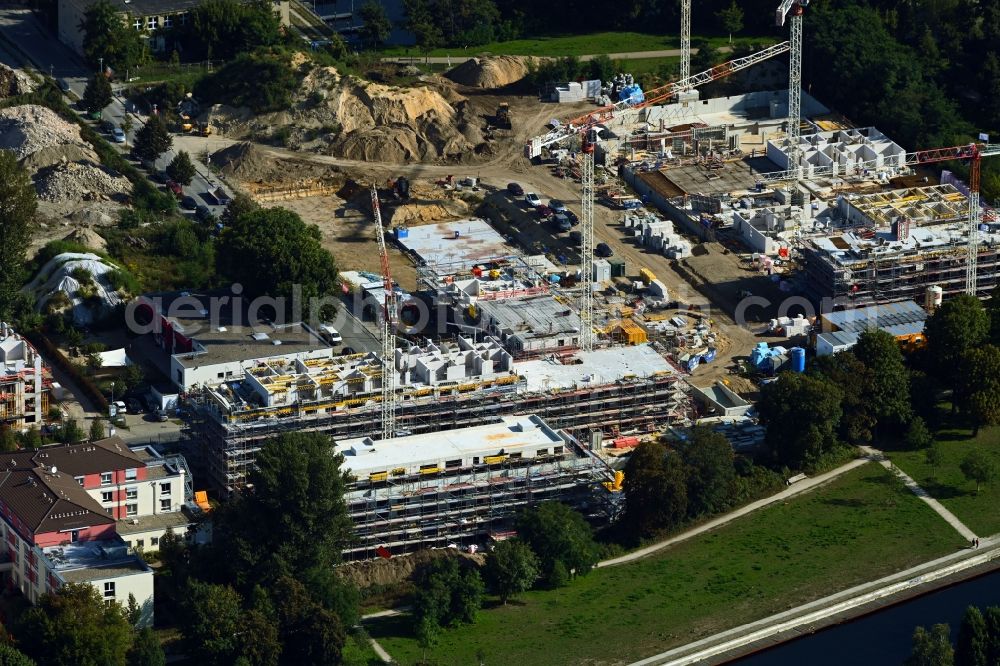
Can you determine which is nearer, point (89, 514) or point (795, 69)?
point (89, 514)

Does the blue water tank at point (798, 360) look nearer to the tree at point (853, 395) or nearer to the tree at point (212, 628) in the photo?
the tree at point (853, 395)

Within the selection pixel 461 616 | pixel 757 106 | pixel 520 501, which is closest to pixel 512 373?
pixel 520 501

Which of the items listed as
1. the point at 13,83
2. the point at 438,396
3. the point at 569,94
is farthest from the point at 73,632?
the point at 569,94

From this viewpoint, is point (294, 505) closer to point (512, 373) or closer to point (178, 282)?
point (512, 373)

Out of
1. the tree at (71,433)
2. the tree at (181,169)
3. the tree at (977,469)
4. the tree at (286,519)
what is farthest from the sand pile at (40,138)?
the tree at (977,469)

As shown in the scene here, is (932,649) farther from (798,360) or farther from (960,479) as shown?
(798,360)

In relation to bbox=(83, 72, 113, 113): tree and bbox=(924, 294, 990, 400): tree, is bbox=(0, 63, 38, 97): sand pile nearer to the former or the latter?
bbox=(83, 72, 113, 113): tree

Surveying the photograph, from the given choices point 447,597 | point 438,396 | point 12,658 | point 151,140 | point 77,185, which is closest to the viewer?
point 12,658
